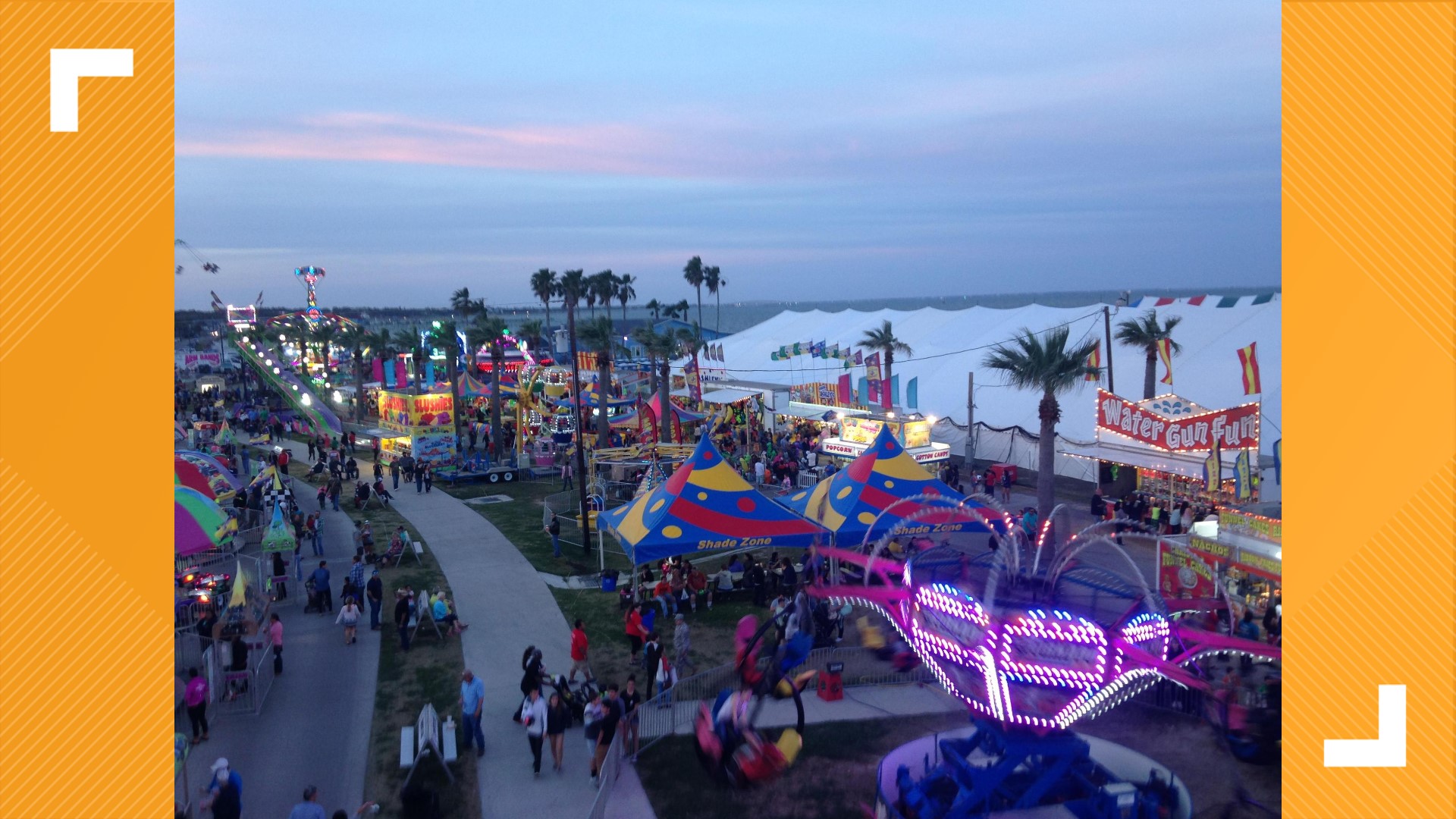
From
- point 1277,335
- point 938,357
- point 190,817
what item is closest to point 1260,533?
point 190,817

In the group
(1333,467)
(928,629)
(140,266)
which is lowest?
(928,629)

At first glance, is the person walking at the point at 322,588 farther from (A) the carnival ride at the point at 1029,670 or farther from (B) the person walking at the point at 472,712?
(A) the carnival ride at the point at 1029,670

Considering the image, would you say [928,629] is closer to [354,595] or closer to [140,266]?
[140,266]

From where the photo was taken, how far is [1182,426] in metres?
21.3

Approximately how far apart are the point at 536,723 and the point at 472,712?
3.15ft

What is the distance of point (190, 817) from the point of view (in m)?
9.27

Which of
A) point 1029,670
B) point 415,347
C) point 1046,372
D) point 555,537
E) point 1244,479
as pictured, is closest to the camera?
point 1029,670

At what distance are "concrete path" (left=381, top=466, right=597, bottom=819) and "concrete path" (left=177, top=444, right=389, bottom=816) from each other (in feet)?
4.56

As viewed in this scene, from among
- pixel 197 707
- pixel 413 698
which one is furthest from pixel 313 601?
pixel 197 707

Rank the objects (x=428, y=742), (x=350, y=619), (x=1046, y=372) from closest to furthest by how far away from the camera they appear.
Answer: (x=428, y=742), (x=350, y=619), (x=1046, y=372)

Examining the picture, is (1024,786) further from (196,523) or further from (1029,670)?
(196,523)

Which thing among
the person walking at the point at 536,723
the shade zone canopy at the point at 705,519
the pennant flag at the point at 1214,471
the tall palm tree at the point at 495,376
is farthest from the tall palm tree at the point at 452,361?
the pennant flag at the point at 1214,471

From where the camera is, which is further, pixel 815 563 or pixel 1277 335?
pixel 1277 335

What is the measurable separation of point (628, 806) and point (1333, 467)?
7.40 metres
